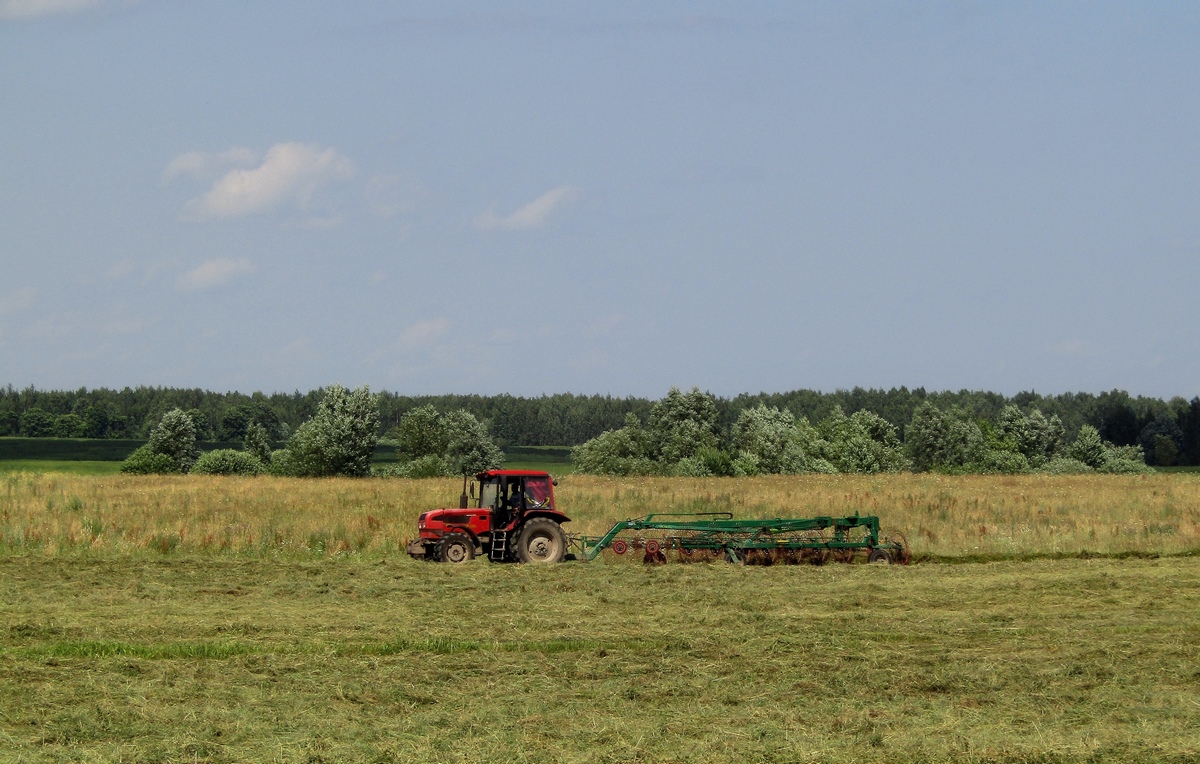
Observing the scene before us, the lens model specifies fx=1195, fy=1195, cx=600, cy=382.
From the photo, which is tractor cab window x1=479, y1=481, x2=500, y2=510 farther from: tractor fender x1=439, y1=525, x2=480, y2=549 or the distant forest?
the distant forest

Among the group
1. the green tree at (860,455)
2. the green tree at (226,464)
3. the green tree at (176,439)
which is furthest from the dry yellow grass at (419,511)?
the green tree at (176,439)

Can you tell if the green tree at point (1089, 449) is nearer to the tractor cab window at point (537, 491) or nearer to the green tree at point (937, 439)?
the green tree at point (937, 439)

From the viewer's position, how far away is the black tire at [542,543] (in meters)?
20.9

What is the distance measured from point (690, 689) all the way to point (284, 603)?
7.17m

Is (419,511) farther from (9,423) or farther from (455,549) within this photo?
(9,423)

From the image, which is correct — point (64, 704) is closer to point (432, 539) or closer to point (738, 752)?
point (738, 752)

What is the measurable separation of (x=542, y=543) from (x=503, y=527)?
82cm

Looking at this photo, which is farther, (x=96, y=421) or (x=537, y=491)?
(x=96, y=421)

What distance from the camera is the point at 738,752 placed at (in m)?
8.44

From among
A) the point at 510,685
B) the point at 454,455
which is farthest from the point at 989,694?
the point at 454,455

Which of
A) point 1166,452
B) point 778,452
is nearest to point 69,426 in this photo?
point 778,452

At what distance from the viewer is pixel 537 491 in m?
21.5

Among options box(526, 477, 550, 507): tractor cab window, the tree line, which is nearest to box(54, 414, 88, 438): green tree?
the tree line

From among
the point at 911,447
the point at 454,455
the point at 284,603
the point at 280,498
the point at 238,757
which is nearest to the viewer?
the point at 238,757
